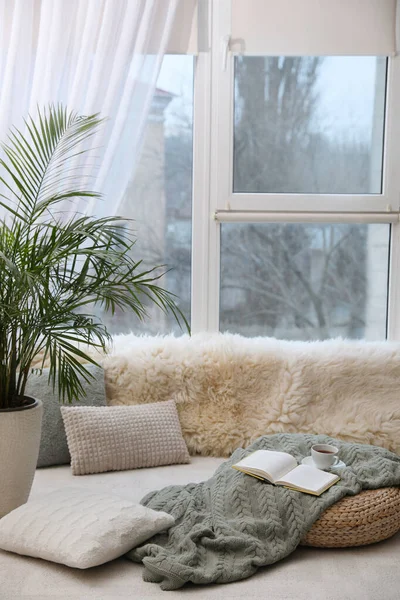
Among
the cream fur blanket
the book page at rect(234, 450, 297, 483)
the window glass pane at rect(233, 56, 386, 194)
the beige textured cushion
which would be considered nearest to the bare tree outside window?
the window glass pane at rect(233, 56, 386, 194)

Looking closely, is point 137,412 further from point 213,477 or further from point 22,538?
point 22,538

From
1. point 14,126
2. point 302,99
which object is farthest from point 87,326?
point 302,99

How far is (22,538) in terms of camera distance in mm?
1966

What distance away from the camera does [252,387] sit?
291 centimetres

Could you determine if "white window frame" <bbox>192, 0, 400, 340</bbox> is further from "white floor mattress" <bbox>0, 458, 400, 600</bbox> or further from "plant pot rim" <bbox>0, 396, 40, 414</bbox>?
"white floor mattress" <bbox>0, 458, 400, 600</bbox>

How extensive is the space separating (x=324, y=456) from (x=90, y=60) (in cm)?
180

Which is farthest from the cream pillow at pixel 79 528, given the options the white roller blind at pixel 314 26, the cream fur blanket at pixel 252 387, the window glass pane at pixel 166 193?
the white roller blind at pixel 314 26

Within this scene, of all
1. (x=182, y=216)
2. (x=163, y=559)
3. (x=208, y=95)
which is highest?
(x=208, y=95)

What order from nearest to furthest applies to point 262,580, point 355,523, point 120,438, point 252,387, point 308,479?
1. point 262,580
2. point 355,523
3. point 308,479
4. point 120,438
5. point 252,387

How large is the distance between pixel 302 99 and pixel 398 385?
4.22ft

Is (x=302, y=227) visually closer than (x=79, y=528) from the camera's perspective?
No

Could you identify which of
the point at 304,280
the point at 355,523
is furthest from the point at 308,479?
the point at 304,280

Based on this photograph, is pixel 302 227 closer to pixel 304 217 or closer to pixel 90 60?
pixel 304 217

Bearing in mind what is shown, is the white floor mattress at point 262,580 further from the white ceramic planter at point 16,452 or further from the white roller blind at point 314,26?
the white roller blind at point 314,26
